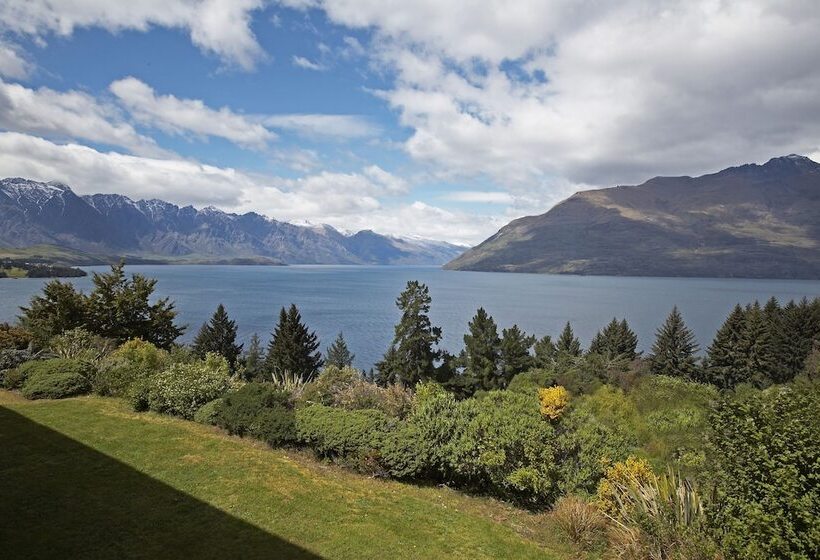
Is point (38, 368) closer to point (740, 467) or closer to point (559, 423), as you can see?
point (559, 423)

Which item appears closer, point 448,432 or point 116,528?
point 116,528

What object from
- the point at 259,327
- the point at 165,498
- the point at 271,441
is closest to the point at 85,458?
the point at 165,498

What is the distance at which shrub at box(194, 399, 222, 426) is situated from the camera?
15086 millimetres

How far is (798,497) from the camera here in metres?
6.40

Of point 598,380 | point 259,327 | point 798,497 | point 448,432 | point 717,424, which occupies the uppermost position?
point 717,424

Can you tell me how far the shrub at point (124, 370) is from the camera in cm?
1756

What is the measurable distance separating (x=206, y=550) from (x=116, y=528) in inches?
73.8

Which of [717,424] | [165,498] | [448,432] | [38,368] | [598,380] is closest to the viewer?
[717,424]

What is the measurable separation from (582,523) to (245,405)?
10178mm

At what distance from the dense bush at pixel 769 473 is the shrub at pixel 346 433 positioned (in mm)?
8114

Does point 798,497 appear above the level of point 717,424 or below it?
below

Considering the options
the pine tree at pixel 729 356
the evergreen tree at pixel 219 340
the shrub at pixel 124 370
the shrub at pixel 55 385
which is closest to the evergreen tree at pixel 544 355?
the pine tree at pixel 729 356

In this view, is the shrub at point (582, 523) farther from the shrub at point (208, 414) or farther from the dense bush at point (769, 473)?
the shrub at point (208, 414)

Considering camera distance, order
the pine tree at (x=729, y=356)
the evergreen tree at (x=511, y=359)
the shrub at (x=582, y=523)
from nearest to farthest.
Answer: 1. the shrub at (x=582, y=523)
2. the evergreen tree at (x=511, y=359)
3. the pine tree at (x=729, y=356)
